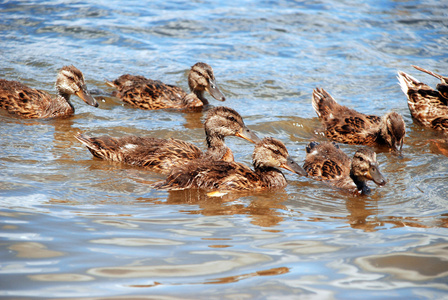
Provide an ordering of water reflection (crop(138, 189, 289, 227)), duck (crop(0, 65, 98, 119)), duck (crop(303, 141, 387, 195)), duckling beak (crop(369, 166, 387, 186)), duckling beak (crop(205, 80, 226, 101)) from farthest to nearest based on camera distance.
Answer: duckling beak (crop(205, 80, 226, 101))
duck (crop(0, 65, 98, 119))
duck (crop(303, 141, 387, 195))
duckling beak (crop(369, 166, 387, 186))
water reflection (crop(138, 189, 289, 227))

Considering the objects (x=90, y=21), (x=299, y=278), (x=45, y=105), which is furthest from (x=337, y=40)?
(x=299, y=278)

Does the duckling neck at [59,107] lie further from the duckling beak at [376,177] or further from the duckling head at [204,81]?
the duckling beak at [376,177]

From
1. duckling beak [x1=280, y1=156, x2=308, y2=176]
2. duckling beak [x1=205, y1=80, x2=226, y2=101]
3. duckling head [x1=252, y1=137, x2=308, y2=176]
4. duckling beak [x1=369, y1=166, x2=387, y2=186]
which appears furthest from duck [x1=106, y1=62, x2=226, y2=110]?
duckling beak [x1=369, y1=166, x2=387, y2=186]

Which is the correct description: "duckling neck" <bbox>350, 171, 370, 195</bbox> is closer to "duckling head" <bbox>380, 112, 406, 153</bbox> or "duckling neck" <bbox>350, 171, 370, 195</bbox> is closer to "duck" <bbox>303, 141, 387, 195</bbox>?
"duck" <bbox>303, 141, 387, 195</bbox>

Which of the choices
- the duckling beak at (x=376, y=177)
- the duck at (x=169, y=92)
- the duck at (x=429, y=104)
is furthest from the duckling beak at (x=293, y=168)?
the duck at (x=429, y=104)

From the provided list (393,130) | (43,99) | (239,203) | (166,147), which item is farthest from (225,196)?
(43,99)

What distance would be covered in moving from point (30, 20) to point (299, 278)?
1283 cm

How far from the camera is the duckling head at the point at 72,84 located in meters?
9.42

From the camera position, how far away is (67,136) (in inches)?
332

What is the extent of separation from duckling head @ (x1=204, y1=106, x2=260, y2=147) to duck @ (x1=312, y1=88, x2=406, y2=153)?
1983 millimetres

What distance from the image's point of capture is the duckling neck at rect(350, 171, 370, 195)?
643 cm

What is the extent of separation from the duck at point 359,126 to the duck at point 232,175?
2.39 meters

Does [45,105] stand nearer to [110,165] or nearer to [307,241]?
[110,165]

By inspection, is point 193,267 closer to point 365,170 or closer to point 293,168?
point 293,168
